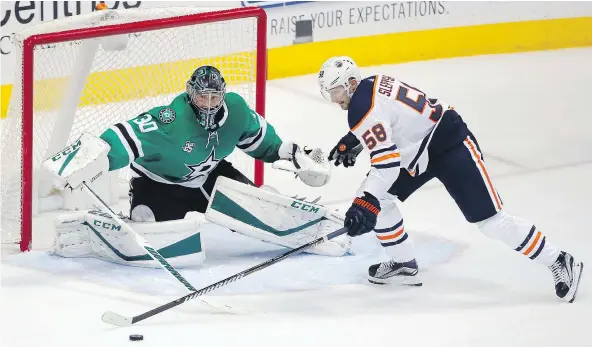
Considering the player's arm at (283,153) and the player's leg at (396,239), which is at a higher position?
the player's arm at (283,153)

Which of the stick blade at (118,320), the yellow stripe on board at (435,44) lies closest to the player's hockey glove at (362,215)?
the stick blade at (118,320)

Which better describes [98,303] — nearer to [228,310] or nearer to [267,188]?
[228,310]

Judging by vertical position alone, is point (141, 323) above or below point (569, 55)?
below

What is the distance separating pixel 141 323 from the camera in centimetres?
423

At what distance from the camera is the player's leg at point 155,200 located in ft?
16.1

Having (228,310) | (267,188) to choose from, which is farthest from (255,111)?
(228,310)

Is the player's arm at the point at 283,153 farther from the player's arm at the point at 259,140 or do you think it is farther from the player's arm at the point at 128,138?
the player's arm at the point at 128,138

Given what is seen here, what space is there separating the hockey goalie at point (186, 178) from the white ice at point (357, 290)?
86 millimetres

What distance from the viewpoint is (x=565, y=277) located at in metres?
4.45

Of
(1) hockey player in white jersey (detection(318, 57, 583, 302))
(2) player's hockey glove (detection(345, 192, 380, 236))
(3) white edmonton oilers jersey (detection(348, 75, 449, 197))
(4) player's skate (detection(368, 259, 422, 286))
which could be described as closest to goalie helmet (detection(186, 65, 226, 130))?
(1) hockey player in white jersey (detection(318, 57, 583, 302))

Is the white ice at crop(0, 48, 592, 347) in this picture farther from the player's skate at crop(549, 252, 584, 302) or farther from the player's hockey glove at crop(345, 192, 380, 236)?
the player's hockey glove at crop(345, 192, 380, 236)

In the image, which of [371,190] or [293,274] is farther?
[293,274]

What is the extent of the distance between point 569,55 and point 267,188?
3.86 meters

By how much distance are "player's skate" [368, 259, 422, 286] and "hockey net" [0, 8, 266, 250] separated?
0.96m
